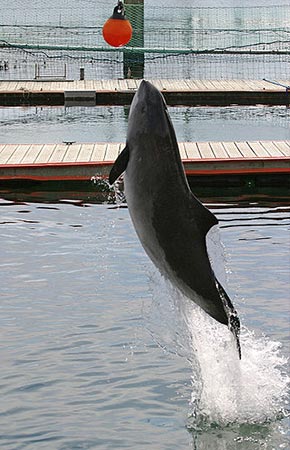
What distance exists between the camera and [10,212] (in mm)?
10953

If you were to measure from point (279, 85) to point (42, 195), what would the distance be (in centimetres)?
1050

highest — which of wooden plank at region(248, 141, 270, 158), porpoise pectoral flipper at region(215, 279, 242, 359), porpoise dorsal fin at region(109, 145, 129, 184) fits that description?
porpoise dorsal fin at region(109, 145, 129, 184)

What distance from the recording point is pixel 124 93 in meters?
20.0

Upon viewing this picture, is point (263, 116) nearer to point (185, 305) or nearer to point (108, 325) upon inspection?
point (108, 325)

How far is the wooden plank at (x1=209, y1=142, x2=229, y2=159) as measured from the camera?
1264 cm

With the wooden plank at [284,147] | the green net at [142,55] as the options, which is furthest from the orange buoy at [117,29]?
the green net at [142,55]

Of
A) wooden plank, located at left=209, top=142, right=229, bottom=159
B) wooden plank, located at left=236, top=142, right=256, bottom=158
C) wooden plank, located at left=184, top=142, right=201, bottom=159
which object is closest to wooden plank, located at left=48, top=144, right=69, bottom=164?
wooden plank, located at left=184, top=142, right=201, bottom=159

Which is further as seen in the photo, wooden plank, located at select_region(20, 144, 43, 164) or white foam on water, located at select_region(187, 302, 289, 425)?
wooden plank, located at select_region(20, 144, 43, 164)

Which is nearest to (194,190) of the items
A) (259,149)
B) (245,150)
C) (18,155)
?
(245,150)

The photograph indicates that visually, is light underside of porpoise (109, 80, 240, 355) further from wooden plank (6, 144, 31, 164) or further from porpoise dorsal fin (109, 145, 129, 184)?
wooden plank (6, 144, 31, 164)

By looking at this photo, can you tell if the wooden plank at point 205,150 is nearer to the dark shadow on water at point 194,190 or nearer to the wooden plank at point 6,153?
the dark shadow on water at point 194,190

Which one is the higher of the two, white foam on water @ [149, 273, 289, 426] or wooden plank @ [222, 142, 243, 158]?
white foam on water @ [149, 273, 289, 426]

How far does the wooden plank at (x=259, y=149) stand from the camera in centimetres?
1271

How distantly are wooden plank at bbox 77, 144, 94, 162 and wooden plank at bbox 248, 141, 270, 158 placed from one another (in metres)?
2.04
